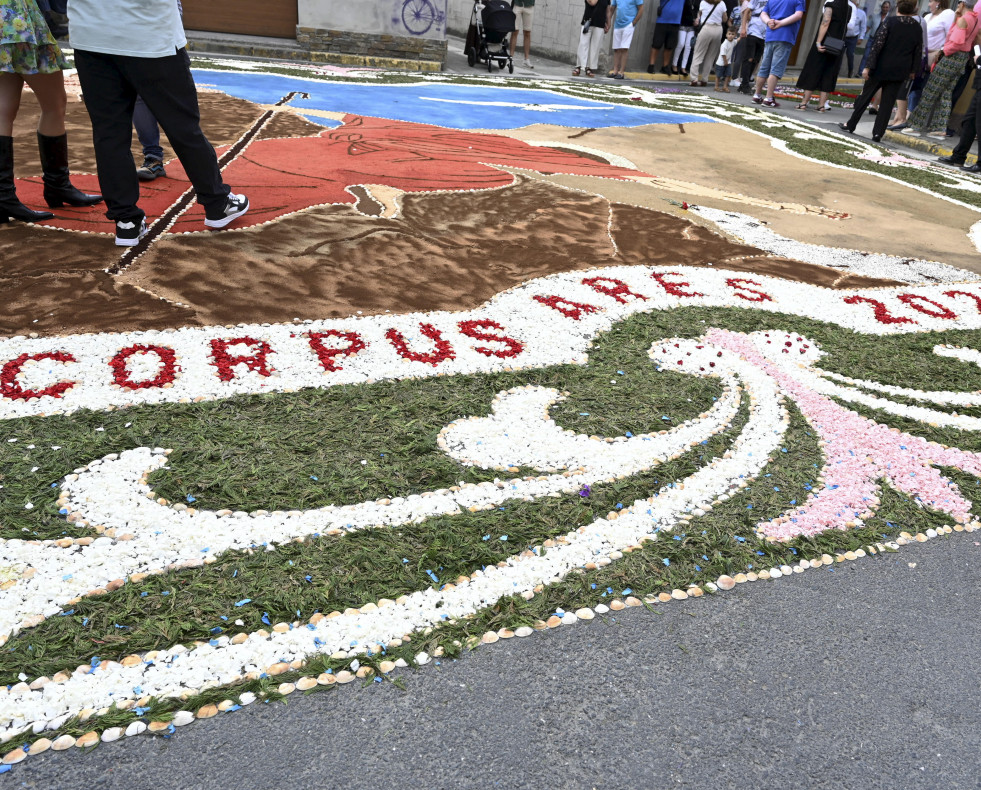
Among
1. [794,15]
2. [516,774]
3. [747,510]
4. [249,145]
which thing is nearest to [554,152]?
[249,145]

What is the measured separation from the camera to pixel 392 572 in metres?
1.60

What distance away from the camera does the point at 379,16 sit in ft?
34.7

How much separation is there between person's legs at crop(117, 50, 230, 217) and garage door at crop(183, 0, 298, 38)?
30.4ft

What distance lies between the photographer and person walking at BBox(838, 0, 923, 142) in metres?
7.78

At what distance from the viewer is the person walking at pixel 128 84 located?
290 cm

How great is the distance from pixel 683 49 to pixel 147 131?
11.8m

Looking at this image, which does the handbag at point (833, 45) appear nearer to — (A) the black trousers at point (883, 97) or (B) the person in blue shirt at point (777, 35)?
(B) the person in blue shirt at point (777, 35)

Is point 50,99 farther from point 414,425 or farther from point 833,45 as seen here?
point 833,45

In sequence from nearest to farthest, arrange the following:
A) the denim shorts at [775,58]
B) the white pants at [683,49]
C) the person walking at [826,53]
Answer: the person walking at [826,53]
the denim shorts at [775,58]
the white pants at [683,49]

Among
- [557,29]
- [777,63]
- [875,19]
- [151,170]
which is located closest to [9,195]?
[151,170]

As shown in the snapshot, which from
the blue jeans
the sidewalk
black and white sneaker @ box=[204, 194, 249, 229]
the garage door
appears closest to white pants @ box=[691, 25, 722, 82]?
A: the sidewalk

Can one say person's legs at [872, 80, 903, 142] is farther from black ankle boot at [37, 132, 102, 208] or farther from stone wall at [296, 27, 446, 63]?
black ankle boot at [37, 132, 102, 208]

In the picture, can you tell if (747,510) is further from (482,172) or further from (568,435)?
(482,172)

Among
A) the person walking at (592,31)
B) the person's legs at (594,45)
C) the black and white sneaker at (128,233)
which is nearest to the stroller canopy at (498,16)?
the person walking at (592,31)
